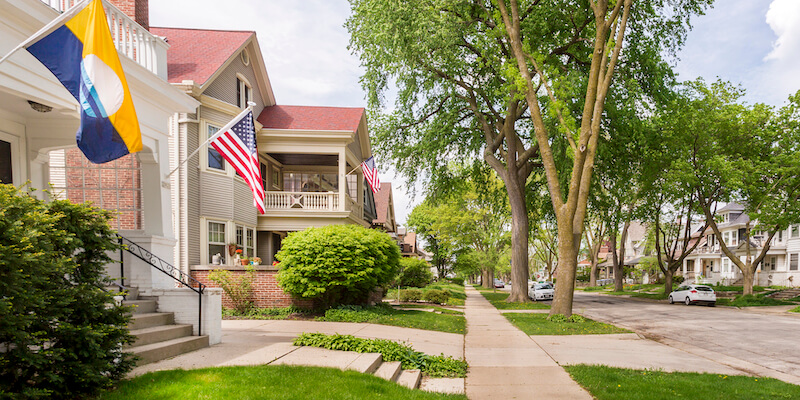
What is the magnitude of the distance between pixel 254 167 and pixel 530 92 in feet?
33.8

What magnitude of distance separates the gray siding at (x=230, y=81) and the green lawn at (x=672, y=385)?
15468mm

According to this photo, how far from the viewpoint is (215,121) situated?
18.9m

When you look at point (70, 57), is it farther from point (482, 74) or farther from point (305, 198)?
point (482, 74)

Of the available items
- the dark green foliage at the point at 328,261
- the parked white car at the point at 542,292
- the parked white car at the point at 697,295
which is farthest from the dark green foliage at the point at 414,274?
the parked white car at the point at 697,295

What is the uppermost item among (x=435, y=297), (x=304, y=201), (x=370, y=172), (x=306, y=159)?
(x=306, y=159)

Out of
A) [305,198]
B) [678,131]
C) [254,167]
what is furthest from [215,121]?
[678,131]

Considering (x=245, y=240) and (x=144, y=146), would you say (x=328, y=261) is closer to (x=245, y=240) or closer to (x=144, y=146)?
(x=144, y=146)

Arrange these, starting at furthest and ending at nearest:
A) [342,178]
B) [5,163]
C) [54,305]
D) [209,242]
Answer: [342,178], [209,242], [5,163], [54,305]

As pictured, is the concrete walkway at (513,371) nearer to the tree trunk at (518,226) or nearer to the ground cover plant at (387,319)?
the ground cover plant at (387,319)

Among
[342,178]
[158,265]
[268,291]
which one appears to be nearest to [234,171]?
[342,178]

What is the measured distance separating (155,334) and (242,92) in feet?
50.0

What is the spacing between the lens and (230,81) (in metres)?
20.0

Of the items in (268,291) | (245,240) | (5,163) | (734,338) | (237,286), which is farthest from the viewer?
(245,240)

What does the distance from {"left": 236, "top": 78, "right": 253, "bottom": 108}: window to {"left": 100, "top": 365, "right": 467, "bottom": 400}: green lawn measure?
16.1 metres
